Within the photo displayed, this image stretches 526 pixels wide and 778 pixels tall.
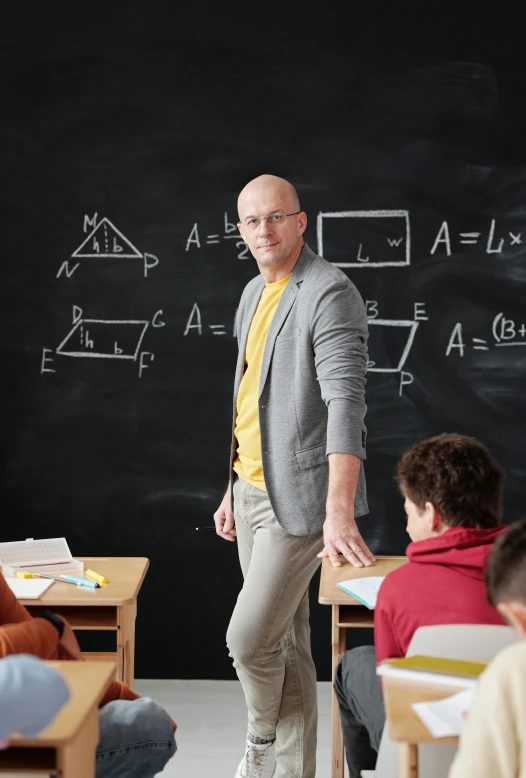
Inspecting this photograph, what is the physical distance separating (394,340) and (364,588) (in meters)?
1.86

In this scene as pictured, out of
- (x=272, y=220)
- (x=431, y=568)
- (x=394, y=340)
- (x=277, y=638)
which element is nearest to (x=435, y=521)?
(x=431, y=568)

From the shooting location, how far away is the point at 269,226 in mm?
2889

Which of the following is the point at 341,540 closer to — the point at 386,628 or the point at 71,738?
the point at 386,628

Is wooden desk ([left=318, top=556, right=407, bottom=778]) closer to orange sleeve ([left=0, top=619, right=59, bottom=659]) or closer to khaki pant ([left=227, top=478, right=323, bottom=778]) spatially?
khaki pant ([left=227, top=478, right=323, bottom=778])

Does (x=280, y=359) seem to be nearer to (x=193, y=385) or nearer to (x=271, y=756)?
(x=271, y=756)

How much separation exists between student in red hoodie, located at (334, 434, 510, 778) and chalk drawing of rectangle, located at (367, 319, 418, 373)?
6.13 ft

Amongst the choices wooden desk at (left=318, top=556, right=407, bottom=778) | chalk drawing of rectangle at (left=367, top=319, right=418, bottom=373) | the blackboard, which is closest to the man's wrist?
wooden desk at (left=318, top=556, right=407, bottom=778)

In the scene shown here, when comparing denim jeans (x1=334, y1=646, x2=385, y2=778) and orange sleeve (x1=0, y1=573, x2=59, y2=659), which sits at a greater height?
orange sleeve (x1=0, y1=573, x2=59, y2=659)

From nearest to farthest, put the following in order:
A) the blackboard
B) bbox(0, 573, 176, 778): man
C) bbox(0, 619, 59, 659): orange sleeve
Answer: bbox(0, 619, 59, 659): orange sleeve
bbox(0, 573, 176, 778): man
the blackboard

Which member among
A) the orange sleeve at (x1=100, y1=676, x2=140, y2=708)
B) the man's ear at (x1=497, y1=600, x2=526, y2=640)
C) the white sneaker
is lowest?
the white sneaker

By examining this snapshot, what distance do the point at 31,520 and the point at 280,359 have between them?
1943 mm

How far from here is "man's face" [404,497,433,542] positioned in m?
2.26

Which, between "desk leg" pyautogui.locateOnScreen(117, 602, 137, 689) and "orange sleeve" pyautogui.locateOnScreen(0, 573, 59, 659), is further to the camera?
"desk leg" pyautogui.locateOnScreen(117, 602, 137, 689)

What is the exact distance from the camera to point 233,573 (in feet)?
14.3
